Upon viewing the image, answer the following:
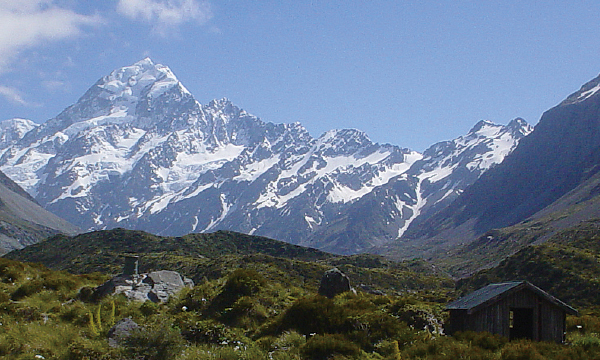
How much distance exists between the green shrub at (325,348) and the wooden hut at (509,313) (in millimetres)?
7402

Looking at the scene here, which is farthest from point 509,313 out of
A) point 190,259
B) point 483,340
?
point 190,259

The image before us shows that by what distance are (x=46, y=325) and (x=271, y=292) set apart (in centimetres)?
1127

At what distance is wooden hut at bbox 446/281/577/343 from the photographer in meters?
23.7

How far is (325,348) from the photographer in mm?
18547

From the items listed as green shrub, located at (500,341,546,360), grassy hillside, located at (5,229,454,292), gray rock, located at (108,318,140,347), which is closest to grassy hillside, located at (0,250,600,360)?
green shrub, located at (500,341,546,360)

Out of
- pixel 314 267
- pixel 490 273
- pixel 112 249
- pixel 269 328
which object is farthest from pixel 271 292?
pixel 112 249

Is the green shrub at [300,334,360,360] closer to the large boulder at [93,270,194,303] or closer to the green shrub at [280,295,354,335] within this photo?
the green shrub at [280,295,354,335]

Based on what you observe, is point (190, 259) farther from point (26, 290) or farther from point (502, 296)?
point (502, 296)

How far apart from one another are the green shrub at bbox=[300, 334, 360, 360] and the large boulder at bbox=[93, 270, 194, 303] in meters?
12.3

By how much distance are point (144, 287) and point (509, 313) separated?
761 inches

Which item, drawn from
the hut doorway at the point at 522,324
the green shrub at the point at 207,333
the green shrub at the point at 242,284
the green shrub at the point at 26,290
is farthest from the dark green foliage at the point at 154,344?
the hut doorway at the point at 522,324

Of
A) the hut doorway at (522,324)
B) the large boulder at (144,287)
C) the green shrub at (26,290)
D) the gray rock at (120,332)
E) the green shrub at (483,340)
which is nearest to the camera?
the gray rock at (120,332)

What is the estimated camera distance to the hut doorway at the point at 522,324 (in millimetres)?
25109

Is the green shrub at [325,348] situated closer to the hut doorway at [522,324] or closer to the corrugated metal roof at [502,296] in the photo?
the corrugated metal roof at [502,296]
